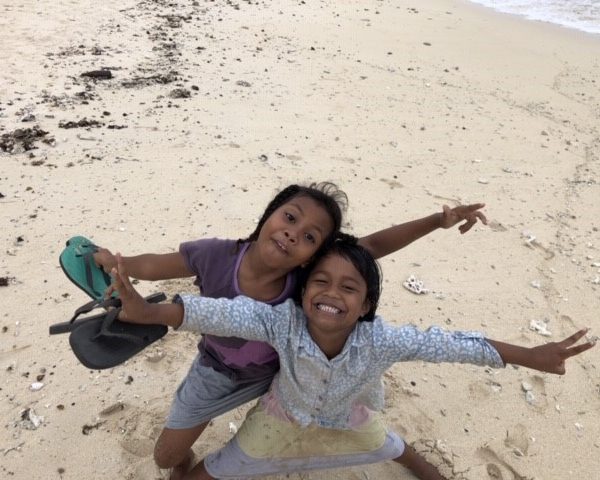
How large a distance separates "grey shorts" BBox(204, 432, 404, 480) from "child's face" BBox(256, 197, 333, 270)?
77cm

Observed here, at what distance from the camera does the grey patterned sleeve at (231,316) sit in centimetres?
165

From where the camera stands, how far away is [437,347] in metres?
1.77

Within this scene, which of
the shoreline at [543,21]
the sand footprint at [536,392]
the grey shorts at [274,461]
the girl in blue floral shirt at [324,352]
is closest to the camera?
the girl in blue floral shirt at [324,352]

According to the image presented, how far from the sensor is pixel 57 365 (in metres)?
2.69

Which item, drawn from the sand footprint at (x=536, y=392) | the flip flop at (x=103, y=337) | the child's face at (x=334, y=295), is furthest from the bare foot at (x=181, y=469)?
the sand footprint at (x=536, y=392)

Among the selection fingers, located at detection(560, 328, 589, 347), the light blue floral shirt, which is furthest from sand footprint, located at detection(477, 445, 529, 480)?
fingers, located at detection(560, 328, 589, 347)

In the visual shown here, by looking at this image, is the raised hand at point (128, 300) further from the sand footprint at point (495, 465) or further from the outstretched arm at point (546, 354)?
the sand footprint at point (495, 465)

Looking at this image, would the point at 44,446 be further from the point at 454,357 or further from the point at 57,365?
the point at 454,357

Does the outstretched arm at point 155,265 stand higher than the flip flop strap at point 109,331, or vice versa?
the flip flop strap at point 109,331

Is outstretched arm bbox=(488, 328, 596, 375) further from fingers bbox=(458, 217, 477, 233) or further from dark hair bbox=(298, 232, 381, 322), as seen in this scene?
fingers bbox=(458, 217, 477, 233)

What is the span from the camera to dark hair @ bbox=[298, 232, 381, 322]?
1.82 m

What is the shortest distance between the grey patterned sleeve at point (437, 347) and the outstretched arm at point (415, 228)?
0.47 m

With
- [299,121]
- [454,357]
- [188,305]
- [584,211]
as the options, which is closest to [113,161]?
[299,121]

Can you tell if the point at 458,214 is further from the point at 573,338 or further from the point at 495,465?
the point at 495,465
